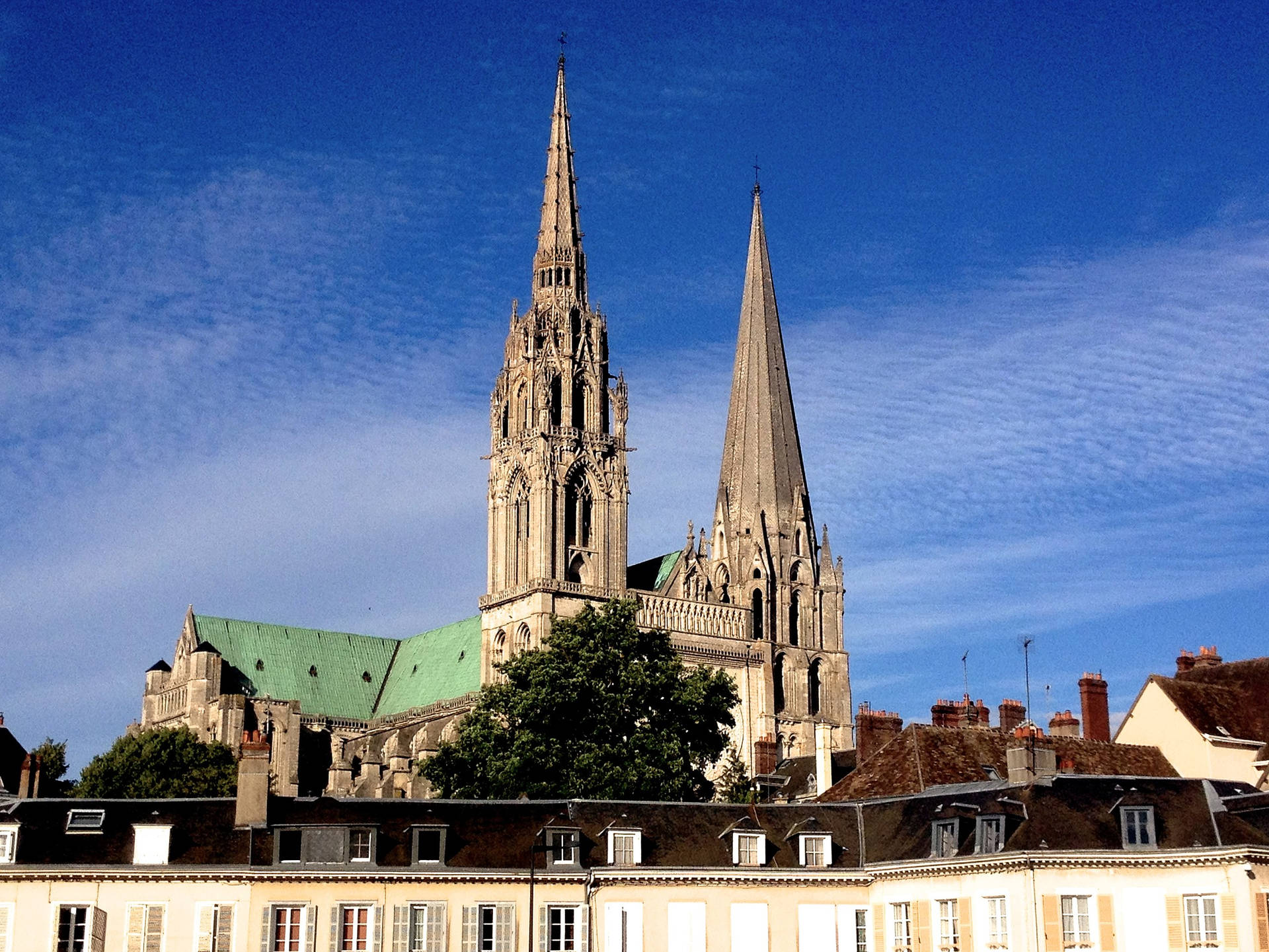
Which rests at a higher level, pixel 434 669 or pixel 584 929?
pixel 434 669

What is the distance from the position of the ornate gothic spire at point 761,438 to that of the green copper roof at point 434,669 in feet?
59.2

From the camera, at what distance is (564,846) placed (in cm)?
5247

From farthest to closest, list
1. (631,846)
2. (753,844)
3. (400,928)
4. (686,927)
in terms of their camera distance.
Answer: (753,844) → (631,846) → (686,927) → (400,928)

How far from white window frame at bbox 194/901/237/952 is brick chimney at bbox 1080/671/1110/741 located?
32.5 meters

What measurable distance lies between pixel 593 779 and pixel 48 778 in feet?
123

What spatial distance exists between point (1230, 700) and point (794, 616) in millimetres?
59201

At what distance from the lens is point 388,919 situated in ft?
166

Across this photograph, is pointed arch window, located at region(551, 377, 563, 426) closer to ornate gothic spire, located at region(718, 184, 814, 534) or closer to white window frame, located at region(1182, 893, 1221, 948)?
ornate gothic spire, located at region(718, 184, 814, 534)

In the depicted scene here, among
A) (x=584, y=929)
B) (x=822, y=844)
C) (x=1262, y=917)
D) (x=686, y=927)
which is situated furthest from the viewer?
(x=822, y=844)

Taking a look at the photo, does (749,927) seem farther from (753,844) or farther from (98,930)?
(98,930)

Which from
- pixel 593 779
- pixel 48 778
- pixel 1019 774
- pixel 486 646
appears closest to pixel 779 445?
pixel 486 646

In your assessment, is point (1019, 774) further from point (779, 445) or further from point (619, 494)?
point (779, 445)

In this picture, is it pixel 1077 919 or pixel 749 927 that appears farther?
pixel 749 927

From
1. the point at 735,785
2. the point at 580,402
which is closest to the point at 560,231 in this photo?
the point at 580,402
